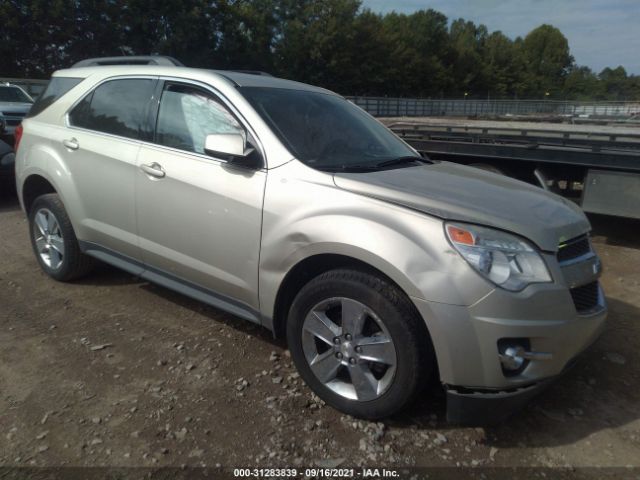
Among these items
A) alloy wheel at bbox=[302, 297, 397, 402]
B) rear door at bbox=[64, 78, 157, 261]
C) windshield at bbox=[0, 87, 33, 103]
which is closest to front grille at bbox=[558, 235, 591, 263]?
alloy wheel at bbox=[302, 297, 397, 402]

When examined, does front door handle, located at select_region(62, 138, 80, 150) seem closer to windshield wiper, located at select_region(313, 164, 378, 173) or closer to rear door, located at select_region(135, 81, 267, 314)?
rear door, located at select_region(135, 81, 267, 314)

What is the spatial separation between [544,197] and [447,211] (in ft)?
2.90

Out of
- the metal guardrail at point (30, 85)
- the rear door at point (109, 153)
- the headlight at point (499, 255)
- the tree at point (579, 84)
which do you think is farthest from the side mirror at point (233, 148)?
the tree at point (579, 84)

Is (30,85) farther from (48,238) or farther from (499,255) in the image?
(499,255)

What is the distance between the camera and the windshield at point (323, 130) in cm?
307

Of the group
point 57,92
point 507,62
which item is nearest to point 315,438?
point 57,92

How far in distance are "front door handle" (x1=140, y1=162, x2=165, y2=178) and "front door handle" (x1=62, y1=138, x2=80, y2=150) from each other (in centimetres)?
86

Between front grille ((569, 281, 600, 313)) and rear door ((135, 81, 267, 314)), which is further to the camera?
rear door ((135, 81, 267, 314))

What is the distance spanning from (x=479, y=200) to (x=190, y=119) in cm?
187

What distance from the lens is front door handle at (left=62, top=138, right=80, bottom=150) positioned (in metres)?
3.92

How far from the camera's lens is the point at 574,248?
8.68 feet

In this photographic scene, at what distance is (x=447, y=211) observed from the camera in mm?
2453

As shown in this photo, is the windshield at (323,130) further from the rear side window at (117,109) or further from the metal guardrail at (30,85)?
the metal guardrail at (30,85)

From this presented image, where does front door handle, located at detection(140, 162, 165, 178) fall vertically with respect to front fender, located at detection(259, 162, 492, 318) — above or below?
above
